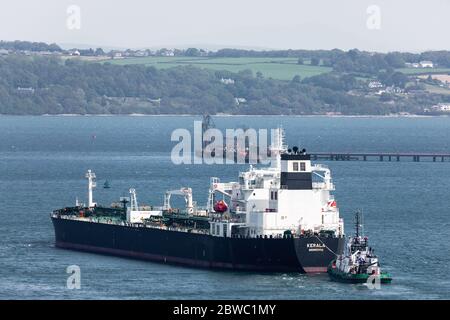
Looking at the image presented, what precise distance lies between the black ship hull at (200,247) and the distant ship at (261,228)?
0.18ft

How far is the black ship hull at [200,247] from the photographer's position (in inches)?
3250

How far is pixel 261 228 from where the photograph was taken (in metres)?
84.4

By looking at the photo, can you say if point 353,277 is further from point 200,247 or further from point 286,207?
point 200,247

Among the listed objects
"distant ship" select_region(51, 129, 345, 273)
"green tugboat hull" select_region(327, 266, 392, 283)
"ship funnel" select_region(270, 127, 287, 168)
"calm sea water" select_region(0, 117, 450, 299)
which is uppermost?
"ship funnel" select_region(270, 127, 287, 168)

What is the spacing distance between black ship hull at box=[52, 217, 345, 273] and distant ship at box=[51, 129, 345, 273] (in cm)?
5

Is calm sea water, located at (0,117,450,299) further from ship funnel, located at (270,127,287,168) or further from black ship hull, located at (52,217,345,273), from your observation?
ship funnel, located at (270,127,287,168)

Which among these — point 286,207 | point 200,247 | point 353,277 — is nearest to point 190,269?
point 200,247

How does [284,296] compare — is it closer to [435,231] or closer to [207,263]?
[207,263]

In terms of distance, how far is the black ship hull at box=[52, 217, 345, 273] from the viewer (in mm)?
82562

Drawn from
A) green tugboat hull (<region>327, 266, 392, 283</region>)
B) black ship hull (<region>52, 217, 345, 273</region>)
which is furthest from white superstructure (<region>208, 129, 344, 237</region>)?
green tugboat hull (<region>327, 266, 392, 283</region>)

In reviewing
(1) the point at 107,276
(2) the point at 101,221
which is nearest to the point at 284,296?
(1) the point at 107,276

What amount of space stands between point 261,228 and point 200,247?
4766 mm

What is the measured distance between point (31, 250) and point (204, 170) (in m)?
85.5

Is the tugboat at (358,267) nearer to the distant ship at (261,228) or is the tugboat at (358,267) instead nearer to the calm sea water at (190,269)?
the calm sea water at (190,269)
